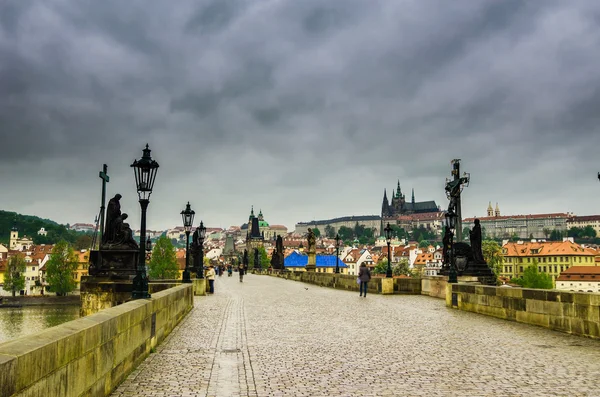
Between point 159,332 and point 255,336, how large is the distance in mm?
2170

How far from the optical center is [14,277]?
114m

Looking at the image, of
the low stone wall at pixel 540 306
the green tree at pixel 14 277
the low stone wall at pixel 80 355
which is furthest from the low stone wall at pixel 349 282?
the green tree at pixel 14 277

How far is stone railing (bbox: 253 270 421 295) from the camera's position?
29969 mm

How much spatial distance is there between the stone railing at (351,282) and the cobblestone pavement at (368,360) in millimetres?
14087

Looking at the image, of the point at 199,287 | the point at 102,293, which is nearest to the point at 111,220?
the point at 102,293

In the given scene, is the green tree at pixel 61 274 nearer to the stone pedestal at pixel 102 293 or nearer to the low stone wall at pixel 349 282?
the low stone wall at pixel 349 282

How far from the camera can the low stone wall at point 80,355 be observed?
408cm

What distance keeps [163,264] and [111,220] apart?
75.7 metres

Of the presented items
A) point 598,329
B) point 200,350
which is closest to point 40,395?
point 200,350

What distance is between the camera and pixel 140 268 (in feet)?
42.2

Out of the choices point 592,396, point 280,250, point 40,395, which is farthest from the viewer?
point 280,250

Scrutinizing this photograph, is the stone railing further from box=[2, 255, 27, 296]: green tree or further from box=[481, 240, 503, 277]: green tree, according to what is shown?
box=[2, 255, 27, 296]: green tree

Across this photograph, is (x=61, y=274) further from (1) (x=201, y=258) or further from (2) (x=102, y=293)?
(2) (x=102, y=293)

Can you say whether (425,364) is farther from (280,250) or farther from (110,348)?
(280,250)
